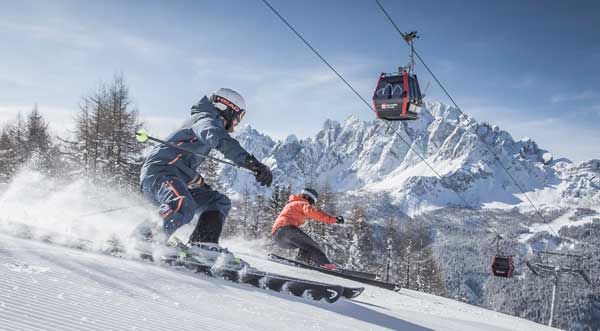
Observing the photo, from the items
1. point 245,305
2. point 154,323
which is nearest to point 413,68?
point 245,305

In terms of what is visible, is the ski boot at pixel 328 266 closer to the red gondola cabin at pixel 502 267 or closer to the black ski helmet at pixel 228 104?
the black ski helmet at pixel 228 104

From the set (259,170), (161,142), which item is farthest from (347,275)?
(161,142)

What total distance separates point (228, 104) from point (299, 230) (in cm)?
479

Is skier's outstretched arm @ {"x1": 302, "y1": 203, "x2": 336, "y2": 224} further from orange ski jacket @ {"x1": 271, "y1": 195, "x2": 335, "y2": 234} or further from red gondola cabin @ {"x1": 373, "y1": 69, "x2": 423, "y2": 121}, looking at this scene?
red gondola cabin @ {"x1": 373, "y1": 69, "x2": 423, "y2": 121}

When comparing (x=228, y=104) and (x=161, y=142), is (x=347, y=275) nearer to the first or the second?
(x=228, y=104)

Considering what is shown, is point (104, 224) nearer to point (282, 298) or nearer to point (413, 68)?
point (282, 298)

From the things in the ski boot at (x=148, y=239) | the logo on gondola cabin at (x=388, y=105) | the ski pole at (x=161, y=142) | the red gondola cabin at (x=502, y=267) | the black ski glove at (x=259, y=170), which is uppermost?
the logo on gondola cabin at (x=388, y=105)

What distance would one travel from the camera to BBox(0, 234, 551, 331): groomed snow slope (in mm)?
2680

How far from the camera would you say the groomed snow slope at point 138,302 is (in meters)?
2.68

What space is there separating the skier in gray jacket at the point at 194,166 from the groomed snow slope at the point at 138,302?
0.70m

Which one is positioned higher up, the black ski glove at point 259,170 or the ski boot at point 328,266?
the black ski glove at point 259,170

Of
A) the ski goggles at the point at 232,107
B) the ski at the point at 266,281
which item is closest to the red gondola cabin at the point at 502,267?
the ski at the point at 266,281

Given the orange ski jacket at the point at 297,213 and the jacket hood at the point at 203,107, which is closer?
the jacket hood at the point at 203,107

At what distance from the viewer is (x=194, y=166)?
5.56 meters
